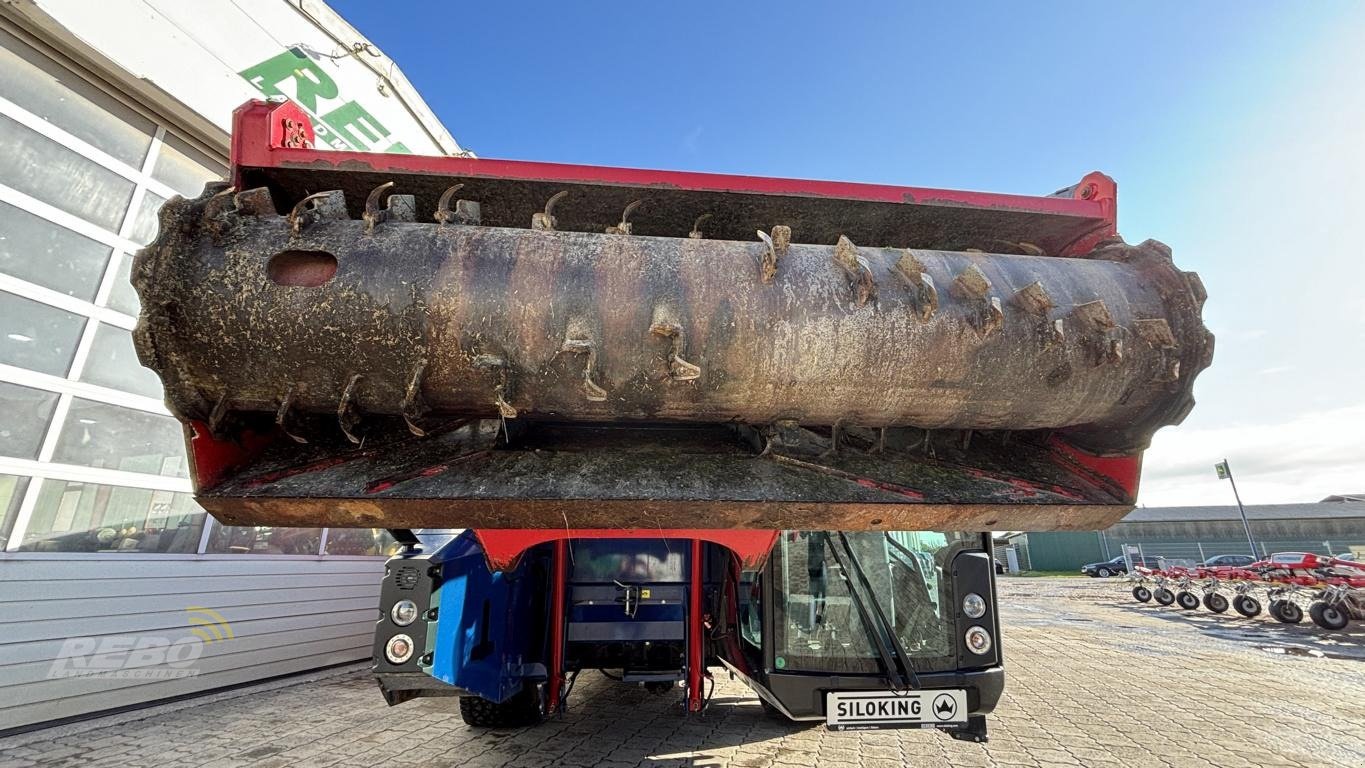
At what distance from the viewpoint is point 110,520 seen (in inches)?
169

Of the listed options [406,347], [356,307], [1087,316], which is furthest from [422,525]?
[1087,316]

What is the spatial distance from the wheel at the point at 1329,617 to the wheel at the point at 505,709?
1375 cm

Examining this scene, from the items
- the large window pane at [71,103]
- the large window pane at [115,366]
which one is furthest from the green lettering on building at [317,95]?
the large window pane at [115,366]

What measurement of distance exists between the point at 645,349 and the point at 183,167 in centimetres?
581

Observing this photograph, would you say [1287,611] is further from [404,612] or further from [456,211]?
[456,211]

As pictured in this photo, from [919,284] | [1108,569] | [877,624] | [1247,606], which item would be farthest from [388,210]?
[1108,569]

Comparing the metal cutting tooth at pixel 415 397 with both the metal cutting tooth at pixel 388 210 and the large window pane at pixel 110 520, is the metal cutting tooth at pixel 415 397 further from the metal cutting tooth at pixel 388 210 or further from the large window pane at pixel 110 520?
the large window pane at pixel 110 520

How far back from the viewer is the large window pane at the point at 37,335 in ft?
12.6

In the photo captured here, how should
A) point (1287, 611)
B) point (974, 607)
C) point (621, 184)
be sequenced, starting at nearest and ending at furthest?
point (621, 184)
point (974, 607)
point (1287, 611)

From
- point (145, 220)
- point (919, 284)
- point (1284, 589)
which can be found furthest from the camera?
point (1284, 589)

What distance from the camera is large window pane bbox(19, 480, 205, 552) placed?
3936mm

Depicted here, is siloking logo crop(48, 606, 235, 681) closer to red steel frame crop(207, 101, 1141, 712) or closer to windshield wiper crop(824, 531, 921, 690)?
red steel frame crop(207, 101, 1141, 712)

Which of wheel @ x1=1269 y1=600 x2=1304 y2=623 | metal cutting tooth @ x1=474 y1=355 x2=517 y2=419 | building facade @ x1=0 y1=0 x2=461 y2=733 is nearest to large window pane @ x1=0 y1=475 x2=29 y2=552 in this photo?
building facade @ x1=0 y1=0 x2=461 y2=733

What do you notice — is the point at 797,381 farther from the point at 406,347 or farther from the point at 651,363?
the point at 406,347
